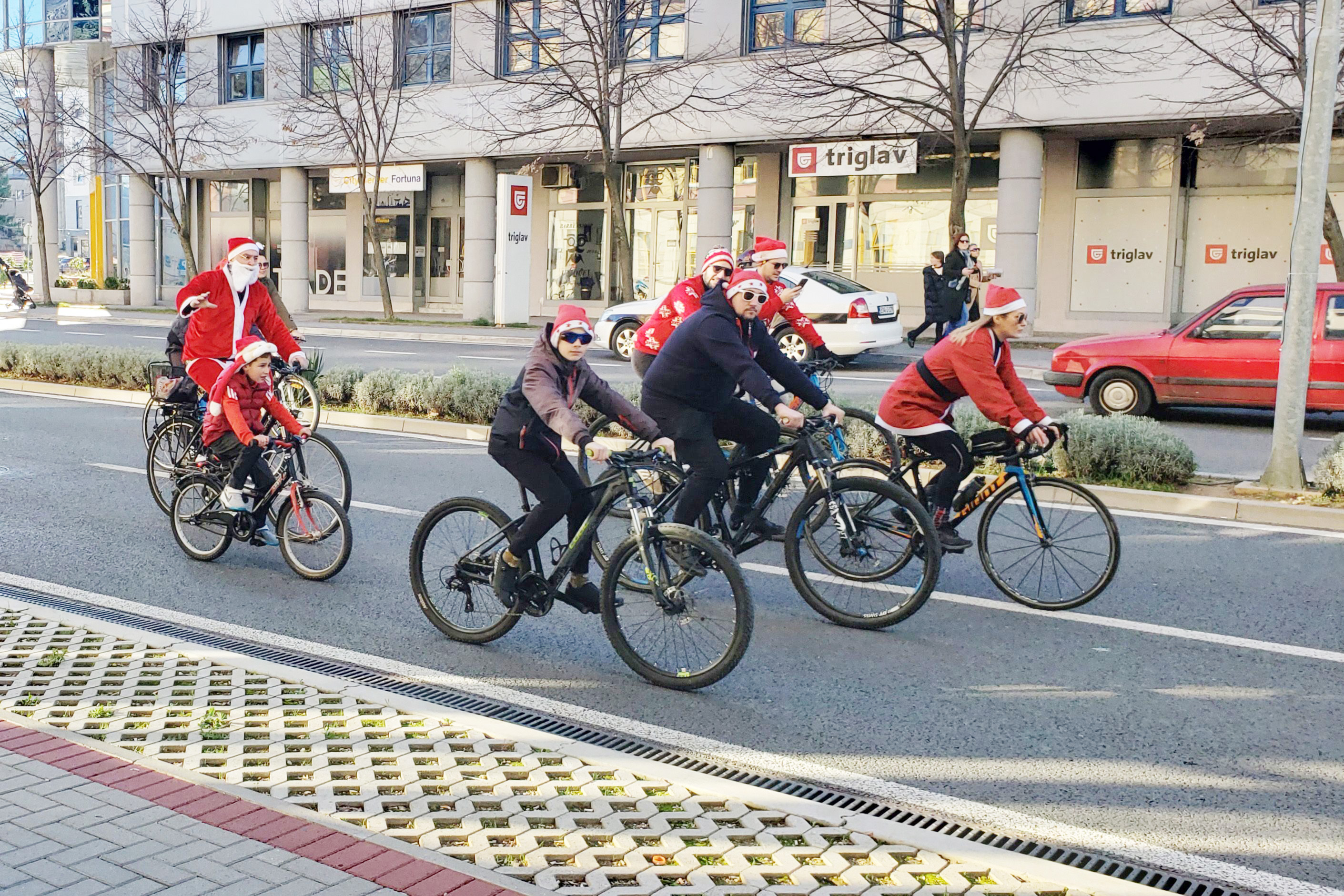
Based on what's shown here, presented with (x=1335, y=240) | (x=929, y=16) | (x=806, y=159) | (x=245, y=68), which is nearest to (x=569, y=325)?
(x=1335, y=240)

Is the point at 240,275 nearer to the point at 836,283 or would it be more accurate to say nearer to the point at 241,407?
the point at 241,407

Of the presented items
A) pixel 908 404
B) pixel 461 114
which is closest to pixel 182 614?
pixel 908 404

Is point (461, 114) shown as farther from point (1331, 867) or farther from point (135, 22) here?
point (1331, 867)

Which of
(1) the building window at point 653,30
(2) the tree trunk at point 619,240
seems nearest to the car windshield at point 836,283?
(2) the tree trunk at point 619,240

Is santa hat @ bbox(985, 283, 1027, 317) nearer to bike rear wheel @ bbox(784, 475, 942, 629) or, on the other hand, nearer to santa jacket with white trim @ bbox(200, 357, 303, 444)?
bike rear wheel @ bbox(784, 475, 942, 629)

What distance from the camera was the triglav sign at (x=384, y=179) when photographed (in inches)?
1406

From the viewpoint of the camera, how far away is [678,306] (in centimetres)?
917

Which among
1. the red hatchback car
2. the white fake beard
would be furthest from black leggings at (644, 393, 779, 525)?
the red hatchback car

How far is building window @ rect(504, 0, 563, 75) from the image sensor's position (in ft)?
105

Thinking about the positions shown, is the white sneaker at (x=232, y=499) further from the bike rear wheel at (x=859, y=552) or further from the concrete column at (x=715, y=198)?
the concrete column at (x=715, y=198)

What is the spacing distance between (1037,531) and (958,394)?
867mm

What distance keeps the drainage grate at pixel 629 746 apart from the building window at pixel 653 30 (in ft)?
78.2

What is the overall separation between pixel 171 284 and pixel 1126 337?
38.6m

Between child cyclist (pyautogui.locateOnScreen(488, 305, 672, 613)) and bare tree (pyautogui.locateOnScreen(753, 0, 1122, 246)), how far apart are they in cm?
1821
